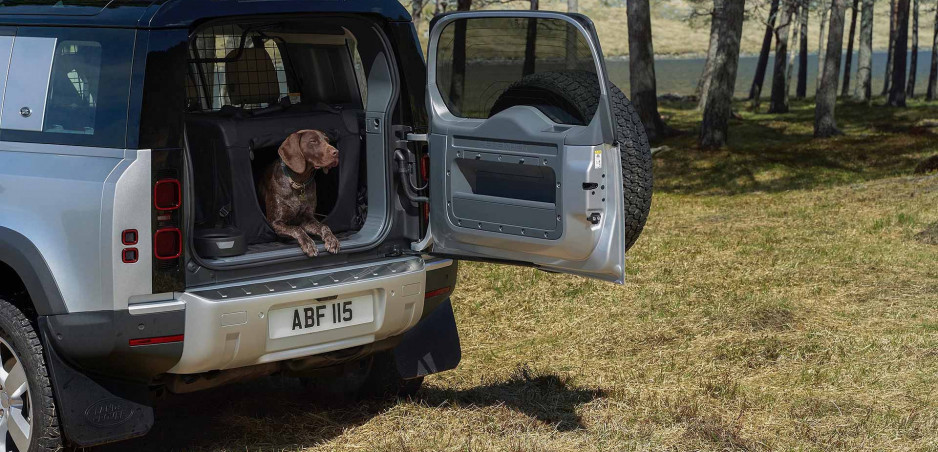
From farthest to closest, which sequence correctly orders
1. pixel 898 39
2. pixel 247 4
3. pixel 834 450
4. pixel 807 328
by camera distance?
1. pixel 898 39
2. pixel 807 328
3. pixel 834 450
4. pixel 247 4

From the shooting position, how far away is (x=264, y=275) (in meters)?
4.68

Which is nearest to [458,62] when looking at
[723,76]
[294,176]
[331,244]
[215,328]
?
[294,176]

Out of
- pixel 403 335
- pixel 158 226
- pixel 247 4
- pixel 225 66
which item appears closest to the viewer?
pixel 158 226

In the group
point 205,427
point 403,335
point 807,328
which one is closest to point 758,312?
point 807,328

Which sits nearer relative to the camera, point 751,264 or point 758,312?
point 758,312

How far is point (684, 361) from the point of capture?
21.9 ft

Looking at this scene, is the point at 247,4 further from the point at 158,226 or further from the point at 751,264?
the point at 751,264

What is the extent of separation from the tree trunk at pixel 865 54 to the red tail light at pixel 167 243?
31.6m

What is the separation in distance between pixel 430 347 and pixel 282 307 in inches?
51.9

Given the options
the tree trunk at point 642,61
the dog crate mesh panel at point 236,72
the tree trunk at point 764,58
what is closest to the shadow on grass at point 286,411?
the dog crate mesh panel at point 236,72

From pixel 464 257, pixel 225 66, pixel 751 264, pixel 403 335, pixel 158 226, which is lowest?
pixel 751 264

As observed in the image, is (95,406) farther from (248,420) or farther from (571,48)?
(571,48)

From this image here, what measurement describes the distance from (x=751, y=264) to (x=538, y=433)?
4.71 meters

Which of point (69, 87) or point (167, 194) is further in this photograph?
point (69, 87)
